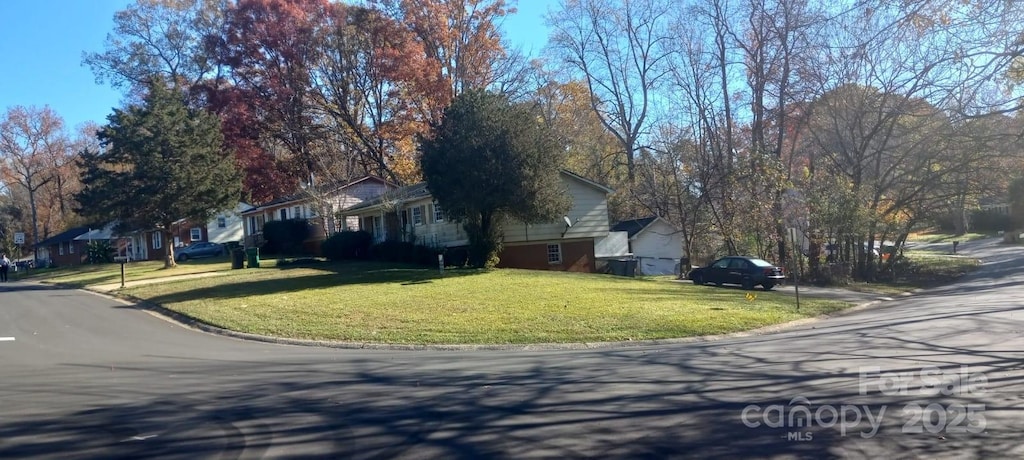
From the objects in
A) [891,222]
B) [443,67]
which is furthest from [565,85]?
[891,222]

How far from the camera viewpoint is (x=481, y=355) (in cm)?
1420

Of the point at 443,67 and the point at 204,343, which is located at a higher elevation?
the point at 443,67

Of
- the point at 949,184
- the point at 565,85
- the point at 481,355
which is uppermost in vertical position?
the point at 565,85

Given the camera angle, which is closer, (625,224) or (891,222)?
(891,222)

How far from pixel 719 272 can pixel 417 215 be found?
1652 cm

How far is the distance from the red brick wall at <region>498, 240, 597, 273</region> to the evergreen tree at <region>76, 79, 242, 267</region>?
1511 centimetres

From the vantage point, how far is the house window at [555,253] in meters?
39.5

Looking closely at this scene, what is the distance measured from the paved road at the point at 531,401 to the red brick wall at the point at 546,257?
2387cm

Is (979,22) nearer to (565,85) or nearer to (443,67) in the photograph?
(443,67)

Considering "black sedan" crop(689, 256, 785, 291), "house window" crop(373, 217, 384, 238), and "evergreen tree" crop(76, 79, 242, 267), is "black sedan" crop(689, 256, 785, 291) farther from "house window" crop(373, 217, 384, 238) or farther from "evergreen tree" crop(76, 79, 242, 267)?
"evergreen tree" crop(76, 79, 242, 267)

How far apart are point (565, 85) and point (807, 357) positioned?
49.5 m

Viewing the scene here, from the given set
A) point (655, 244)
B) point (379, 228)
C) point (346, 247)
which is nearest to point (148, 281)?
point (346, 247)

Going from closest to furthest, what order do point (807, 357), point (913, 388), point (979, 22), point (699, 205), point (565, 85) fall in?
point (913, 388), point (807, 357), point (979, 22), point (699, 205), point (565, 85)

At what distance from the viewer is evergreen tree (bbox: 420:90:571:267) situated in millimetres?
30844
